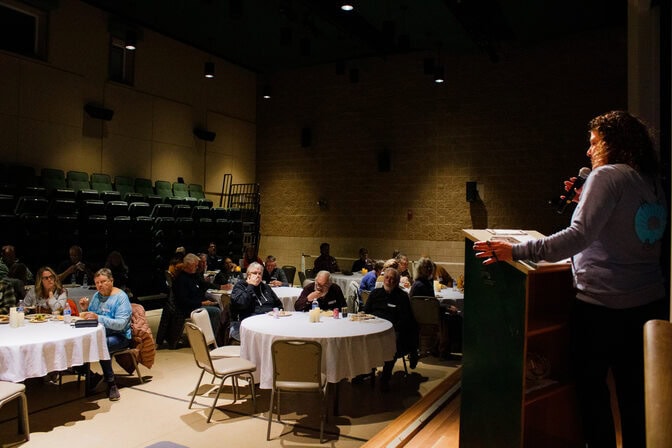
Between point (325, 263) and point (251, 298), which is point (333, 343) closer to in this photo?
point (251, 298)

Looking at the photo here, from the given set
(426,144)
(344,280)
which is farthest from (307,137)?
(344,280)

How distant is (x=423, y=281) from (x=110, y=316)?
3.65 meters

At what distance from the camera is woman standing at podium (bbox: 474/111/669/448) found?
2.00 metres

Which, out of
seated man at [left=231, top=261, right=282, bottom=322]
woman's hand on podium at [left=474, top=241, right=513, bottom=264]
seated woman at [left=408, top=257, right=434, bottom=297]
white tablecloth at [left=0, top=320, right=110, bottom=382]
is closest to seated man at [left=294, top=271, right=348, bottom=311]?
seated man at [left=231, top=261, right=282, bottom=322]

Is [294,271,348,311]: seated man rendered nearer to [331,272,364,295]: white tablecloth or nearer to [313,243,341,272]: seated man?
[331,272,364,295]: white tablecloth

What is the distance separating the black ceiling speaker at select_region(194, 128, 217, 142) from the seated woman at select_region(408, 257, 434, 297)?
28.0 feet

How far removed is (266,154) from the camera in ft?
49.2

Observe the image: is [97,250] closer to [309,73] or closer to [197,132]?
[197,132]

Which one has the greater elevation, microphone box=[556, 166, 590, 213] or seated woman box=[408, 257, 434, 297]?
microphone box=[556, 166, 590, 213]

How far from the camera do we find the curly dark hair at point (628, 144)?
2109 mm

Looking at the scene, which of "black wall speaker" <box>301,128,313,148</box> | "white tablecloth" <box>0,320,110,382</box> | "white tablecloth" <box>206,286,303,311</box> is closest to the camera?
"white tablecloth" <box>0,320,110,382</box>

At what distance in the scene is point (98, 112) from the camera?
36.3 feet

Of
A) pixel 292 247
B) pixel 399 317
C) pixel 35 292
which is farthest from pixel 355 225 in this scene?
pixel 35 292

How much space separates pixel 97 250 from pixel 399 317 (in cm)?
648
